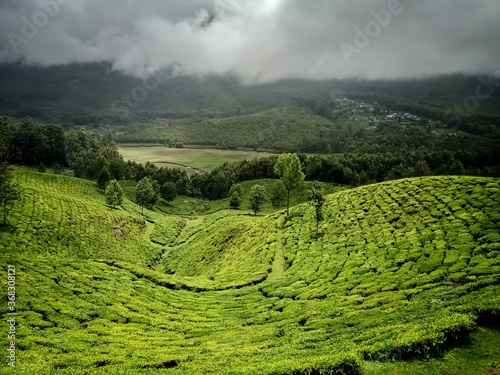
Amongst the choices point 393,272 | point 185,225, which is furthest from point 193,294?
point 185,225

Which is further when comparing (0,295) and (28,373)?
(0,295)

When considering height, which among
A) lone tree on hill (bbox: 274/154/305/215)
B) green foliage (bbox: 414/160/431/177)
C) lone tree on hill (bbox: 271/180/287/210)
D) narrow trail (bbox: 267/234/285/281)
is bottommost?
narrow trail (bbox: 267/234/285/281)

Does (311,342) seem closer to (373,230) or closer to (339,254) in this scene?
(339,254)

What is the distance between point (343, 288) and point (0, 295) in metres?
35.6

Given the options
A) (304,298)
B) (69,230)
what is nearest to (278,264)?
(304,298)

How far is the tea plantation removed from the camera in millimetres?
22641

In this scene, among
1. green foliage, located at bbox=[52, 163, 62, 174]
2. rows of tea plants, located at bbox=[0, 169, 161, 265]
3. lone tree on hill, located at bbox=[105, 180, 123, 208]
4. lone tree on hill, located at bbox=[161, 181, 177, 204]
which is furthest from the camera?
green foliage, located at bbox=[52, 163, 62, 174]

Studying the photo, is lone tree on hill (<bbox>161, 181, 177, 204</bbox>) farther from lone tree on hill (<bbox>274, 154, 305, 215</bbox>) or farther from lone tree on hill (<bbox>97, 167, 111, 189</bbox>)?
lone tree on hill (<bbox>274, 154, 305, 215</bbox>)

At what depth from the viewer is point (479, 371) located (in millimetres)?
19516

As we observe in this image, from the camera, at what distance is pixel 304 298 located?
38844 mm

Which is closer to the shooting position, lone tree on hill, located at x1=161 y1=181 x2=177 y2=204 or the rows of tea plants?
the rows of tea plants

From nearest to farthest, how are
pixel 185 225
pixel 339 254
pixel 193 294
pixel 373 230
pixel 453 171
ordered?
pixel 193 294 < pixel 339 254 < pixel 373 230 < pixel 185 225 < pixel 453 171

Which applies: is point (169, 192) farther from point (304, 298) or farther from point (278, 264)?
point (304, 298)

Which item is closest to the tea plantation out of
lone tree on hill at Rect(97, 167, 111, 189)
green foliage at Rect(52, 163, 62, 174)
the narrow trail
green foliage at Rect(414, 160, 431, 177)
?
the narrow trail
